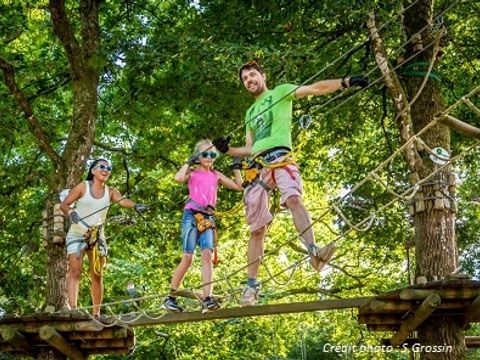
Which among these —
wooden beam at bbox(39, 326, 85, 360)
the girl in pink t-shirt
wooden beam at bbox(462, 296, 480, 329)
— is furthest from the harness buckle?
wooden beam at bbox(462, 296, 480, 329)

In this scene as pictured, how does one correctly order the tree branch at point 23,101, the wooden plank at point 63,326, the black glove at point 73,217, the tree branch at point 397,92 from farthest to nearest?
the tree branch at point 23,101
the tree branch at point 397,92
the wooden plank at point 63,326
the black glove at point 73,217

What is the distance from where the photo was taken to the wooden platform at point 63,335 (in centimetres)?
635

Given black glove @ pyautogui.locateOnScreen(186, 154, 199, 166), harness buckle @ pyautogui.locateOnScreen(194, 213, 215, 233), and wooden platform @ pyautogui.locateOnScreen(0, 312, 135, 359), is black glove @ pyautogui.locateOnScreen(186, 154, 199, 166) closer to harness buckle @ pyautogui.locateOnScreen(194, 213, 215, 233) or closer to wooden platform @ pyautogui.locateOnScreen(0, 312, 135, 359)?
harness buckle @ pyautogui.locateOnScreen(194, 213, 215, 233)

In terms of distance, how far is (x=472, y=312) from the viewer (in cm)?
552

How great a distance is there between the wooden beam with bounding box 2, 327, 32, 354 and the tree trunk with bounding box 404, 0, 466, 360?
134 inches

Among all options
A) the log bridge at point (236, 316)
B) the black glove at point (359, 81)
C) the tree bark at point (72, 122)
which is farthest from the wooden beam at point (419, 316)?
the tree bark at point (72, 122)

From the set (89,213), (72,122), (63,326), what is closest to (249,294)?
(89,213)

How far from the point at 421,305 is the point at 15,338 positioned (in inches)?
137

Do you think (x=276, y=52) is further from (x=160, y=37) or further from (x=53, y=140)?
(x=53, y=140)

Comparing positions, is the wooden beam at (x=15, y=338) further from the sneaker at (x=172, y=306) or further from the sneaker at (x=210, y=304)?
the sneaker at (x=210, y=304)

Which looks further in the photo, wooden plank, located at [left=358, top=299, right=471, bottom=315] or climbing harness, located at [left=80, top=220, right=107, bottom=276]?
climbing harness, located at [left=80, top=220, right=107, bottom=276]

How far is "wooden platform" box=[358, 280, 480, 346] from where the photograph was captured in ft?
17.5

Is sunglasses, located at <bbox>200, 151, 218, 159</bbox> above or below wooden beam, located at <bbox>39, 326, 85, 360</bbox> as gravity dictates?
above

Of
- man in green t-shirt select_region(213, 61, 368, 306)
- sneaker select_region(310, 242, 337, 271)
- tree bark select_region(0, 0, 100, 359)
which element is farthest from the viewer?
tree bark select_region(0, 0, 100, 359)
